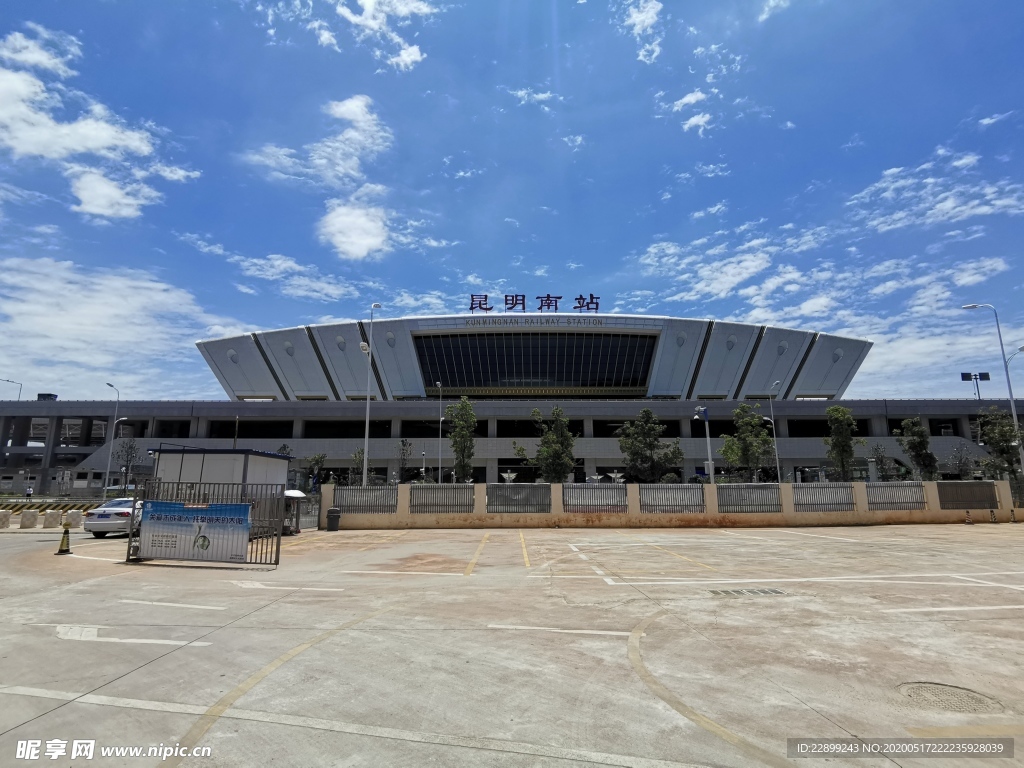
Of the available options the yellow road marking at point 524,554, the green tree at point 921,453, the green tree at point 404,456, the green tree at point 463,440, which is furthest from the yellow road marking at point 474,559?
the green tree at point 921,453

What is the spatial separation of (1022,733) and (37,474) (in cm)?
8973

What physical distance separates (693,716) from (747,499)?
26.3 m

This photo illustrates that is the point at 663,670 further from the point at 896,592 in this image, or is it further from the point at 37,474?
the point at 37,474

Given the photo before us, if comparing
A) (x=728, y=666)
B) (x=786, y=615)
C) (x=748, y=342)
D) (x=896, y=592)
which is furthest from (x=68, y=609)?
(x=748, y=342)

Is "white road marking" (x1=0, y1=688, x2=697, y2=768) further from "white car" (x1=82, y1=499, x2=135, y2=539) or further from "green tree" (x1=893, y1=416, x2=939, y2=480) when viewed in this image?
"green tree" (x1=893, y1=416, x2=939, y2=480)

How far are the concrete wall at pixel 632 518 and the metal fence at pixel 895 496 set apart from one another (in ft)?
0.94

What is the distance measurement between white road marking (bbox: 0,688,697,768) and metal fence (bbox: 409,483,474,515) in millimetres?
23291

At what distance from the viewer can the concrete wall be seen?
28.3m

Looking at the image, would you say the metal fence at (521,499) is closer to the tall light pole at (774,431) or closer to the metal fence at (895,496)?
the metal fence at (895,496)

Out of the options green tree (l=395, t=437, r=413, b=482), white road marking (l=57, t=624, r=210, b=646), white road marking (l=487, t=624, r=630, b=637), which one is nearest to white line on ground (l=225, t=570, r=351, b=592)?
white road marking (l=57, t=624, r=210, b=646)

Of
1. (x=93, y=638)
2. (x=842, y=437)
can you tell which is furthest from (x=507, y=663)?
(x=842, y=437)

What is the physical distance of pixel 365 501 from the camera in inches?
1109

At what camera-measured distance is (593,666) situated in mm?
6352

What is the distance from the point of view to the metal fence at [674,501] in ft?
94.2
